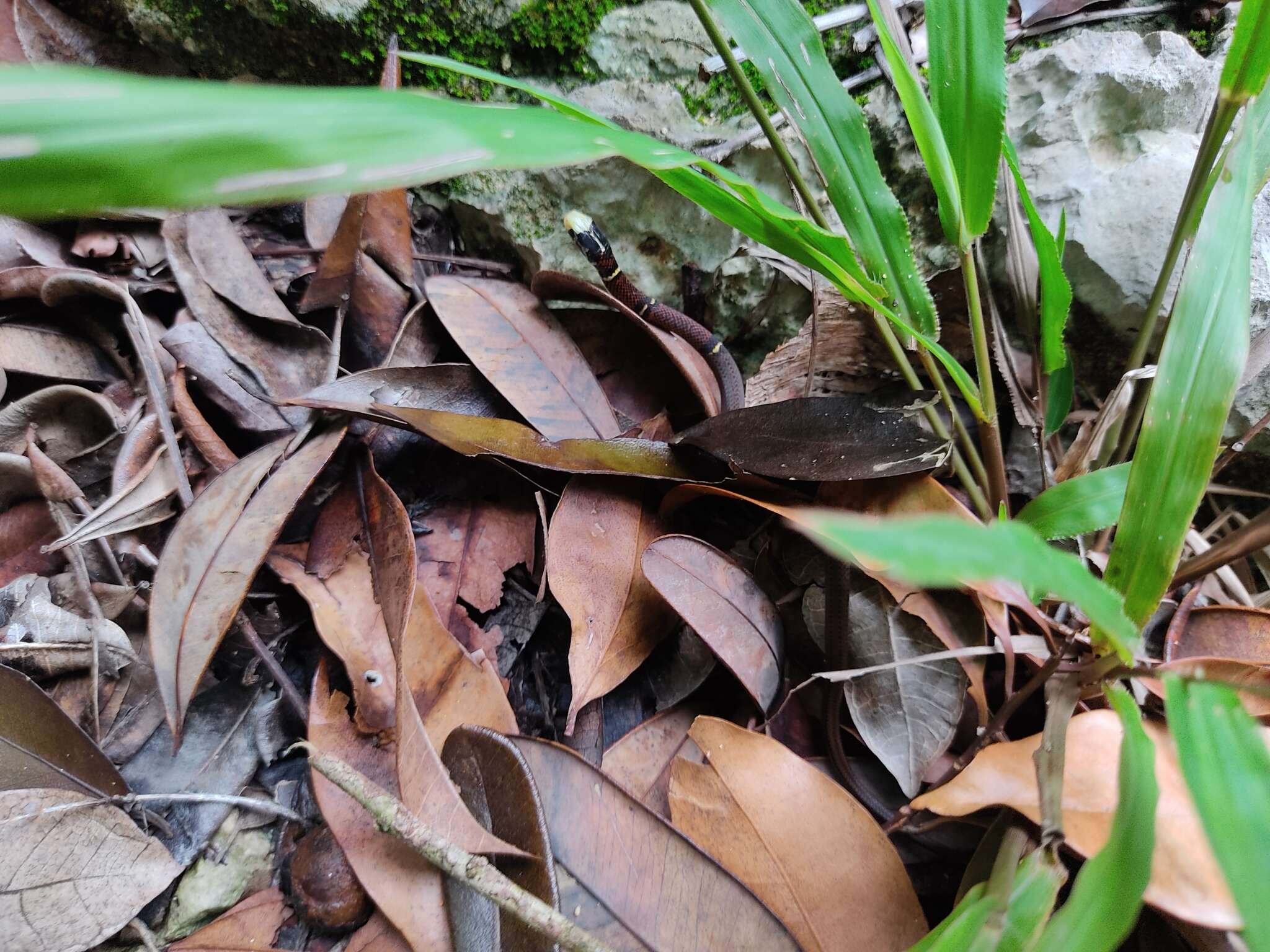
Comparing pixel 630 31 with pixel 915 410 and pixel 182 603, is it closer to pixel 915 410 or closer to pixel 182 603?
pixel 915 410

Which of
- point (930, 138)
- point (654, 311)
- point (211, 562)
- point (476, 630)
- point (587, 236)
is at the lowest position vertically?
point (476, 630)

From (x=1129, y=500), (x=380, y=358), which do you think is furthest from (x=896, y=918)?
(x=380, y=358)

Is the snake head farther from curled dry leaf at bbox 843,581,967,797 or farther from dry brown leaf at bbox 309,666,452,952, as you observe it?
dry brown leaf at bbox 309,666,452,952

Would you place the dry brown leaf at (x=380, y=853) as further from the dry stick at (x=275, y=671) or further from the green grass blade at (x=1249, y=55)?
the green grass blade at (x=1249, y=55)

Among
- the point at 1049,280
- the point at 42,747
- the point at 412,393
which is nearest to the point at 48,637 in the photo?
the point at 42,747

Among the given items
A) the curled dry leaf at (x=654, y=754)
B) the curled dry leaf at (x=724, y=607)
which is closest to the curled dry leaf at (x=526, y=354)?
the curled dry leaf at (x=724, y=607)

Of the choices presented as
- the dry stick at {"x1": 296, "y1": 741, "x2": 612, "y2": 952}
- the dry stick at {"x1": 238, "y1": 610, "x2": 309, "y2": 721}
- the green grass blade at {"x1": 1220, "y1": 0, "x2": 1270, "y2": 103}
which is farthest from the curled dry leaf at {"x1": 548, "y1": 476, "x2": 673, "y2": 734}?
the green grass blade at {"x1": 1220, "y1": 0, "x2": 1270, "y2": 103}

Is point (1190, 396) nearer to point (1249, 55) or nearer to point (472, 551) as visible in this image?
point (1249, 55)
